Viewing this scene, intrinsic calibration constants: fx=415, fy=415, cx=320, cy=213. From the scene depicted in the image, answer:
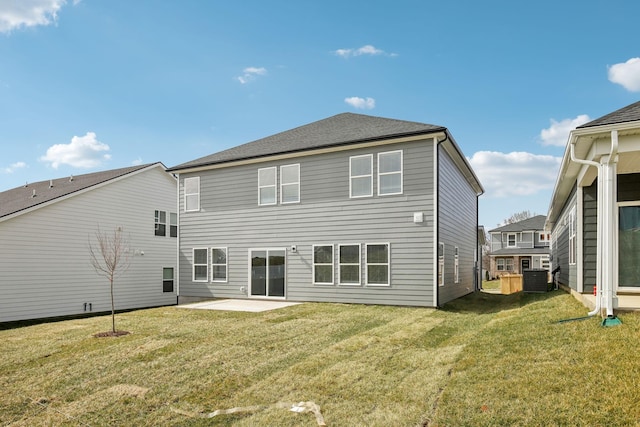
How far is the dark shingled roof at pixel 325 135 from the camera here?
12.1m

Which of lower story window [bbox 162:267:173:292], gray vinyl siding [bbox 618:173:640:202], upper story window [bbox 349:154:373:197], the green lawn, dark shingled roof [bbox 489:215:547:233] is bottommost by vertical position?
lower story window [bbox 162:267:173:292]

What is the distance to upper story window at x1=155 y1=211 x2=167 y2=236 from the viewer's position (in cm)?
2030

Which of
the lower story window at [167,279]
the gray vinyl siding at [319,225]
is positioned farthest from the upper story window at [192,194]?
the lower story window at [167,279]

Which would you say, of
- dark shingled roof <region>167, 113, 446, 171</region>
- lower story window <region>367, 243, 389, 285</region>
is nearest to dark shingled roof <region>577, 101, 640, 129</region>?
dark shingled roof <region>167, 113, 446, 171</region>

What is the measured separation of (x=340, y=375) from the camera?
5.39 metres

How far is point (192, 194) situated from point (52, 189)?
7.52 m

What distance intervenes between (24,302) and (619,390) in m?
17.5

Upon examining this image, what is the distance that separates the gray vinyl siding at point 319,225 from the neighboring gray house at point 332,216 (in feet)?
0.11

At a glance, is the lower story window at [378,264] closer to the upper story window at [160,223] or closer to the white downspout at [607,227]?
the white downspout at [607,227]

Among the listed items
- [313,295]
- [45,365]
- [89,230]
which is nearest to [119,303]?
[89,230]

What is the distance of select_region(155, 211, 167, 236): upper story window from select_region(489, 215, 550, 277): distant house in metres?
27.6

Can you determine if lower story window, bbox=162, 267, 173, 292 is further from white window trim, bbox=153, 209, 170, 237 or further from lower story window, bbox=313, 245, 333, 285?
lower story window, bbox=313, 245, 333, 285

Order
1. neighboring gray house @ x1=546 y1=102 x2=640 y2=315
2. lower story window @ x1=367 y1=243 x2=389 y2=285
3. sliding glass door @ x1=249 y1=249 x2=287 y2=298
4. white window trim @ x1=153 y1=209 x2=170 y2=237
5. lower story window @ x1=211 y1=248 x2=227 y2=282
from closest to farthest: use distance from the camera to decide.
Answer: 1. neighboring gray house @ x1=546 y1=102 x2=640 y2=315
2. lower story window @ x1=367 y1=243 x2=389 y2=285
3. sliding glass door @ x1=249 y1=249 x2=287 y2=298
4. lower story window @ x1=211 y1=248 x2=227 y2=282
5. white window trim @ x1=153 y1=209 x2=170 y2=237

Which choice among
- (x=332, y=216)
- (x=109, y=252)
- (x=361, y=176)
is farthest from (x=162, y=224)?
(x=361, y=176)
